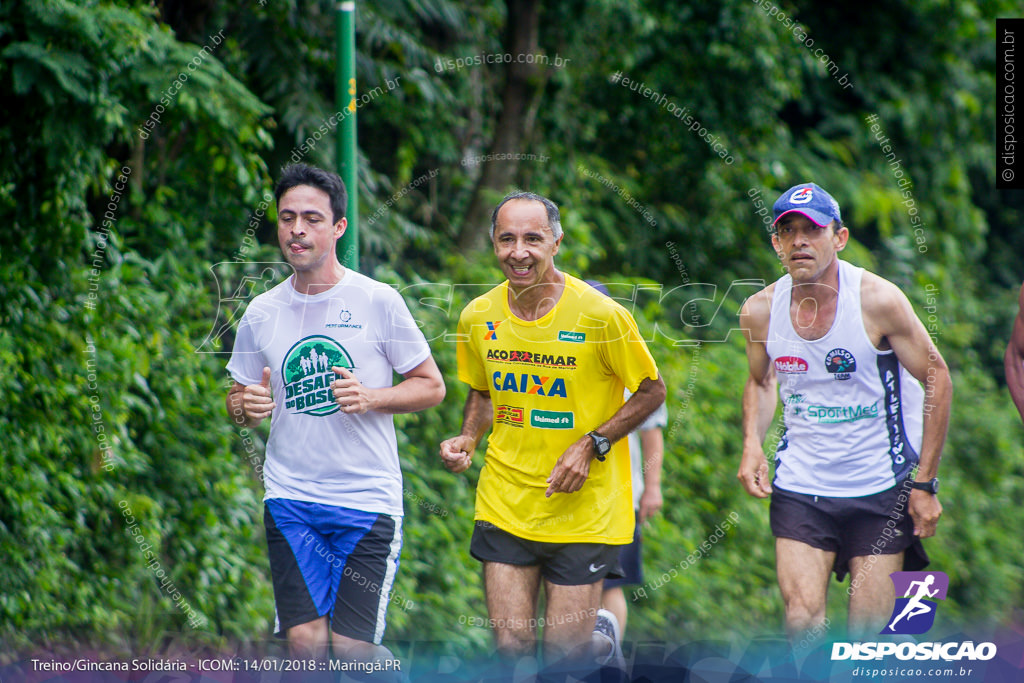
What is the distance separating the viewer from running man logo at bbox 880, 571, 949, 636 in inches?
177

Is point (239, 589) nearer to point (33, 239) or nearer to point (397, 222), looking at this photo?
point (33, 239)

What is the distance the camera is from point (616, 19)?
30.0 ft

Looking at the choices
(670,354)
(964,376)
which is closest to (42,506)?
(670,354)

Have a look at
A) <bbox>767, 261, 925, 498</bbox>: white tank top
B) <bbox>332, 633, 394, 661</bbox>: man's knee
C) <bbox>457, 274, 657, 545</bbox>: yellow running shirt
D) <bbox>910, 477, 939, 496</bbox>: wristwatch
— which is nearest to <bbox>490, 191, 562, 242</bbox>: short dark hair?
<bbox>457, 274, 657, 545</bbox>: yellow running shirt

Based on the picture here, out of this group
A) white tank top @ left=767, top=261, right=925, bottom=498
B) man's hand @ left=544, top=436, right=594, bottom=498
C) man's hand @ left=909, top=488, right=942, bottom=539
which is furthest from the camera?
white tank top @ left=767, top=261, right=925, bottom=498

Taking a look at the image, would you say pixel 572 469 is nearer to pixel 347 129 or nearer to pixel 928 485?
pixel 928 485

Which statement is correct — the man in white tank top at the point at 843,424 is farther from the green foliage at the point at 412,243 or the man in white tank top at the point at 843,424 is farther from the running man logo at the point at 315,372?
the green foliage at the point at 412,243

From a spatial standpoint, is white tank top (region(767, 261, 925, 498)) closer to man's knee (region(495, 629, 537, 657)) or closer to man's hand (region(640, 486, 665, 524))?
man's hand (region(640, 486, 665, 524))

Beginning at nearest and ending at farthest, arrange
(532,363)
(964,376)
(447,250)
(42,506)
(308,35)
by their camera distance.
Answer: (532,363), (42,506), (308,35), (447,250), (964,376)

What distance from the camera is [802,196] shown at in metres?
4.42

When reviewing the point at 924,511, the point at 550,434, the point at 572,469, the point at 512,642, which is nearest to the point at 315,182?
the point at 550,434

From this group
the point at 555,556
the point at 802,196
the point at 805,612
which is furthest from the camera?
the point at 805,612

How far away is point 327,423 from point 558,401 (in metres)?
0.90

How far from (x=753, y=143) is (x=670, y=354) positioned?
9.77ft
